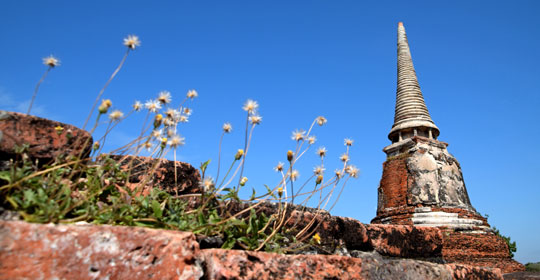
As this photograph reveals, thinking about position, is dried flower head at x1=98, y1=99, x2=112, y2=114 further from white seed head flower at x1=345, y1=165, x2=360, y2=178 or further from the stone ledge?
white seed head flower at x1=345, y1=165, x2=360, y2=178

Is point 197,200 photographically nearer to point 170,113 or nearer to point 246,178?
point 246,178

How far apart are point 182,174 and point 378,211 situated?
11.2 m

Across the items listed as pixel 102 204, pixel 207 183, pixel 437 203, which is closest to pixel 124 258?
pixel 102 204

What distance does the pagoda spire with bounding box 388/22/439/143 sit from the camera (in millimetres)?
13883

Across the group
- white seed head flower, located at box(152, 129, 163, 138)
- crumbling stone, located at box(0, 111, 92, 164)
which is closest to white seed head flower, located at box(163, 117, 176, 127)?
white seed head flower, located at box(152, 129, 163, 138)

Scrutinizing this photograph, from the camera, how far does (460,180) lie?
12078mm

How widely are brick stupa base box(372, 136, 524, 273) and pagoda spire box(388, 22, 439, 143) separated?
44.5 inches

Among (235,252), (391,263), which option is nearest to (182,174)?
(235,252)

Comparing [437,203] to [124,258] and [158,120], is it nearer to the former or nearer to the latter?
[158,120]

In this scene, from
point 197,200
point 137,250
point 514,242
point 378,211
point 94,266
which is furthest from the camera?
point 378,211

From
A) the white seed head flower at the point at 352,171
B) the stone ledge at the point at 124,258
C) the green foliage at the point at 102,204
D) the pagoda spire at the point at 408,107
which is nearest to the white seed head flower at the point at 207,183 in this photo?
the green foliage at the point at 102,204

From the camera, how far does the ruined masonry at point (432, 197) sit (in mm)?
10070

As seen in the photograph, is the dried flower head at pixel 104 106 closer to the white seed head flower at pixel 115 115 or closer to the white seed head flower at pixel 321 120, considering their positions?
the white seed head flower at pixel 115 115

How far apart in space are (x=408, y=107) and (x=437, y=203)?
499 centimetres
